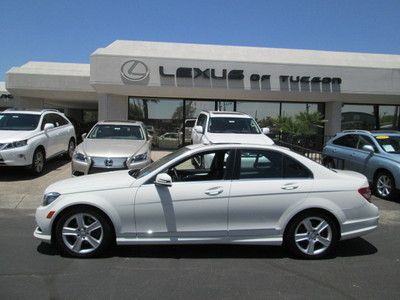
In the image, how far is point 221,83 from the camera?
57.9 feet

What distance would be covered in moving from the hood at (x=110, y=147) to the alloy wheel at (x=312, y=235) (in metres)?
5.25

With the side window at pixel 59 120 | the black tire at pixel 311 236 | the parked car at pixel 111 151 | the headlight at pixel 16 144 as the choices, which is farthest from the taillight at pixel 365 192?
the side window at pixel 59 120

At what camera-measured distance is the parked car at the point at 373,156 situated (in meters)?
9.98

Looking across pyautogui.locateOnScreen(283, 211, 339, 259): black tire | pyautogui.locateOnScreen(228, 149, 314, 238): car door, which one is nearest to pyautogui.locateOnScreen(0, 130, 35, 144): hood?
pyautogui.locateOnScreen(228, 149, 314, 238): car door

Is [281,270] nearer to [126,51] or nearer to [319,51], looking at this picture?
[126,51]

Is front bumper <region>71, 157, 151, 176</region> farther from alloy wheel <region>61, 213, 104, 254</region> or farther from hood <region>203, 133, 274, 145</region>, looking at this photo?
alloy wheel <region>61, 213, 104, 254</region>

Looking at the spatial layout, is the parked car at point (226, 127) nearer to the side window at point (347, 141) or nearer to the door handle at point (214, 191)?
the side window at point (347, 141)

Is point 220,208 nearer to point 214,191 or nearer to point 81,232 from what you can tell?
point 214,191

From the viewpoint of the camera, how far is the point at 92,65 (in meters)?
17.2

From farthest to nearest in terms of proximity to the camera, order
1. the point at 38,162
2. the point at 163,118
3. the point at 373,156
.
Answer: the point at 163,118 → the point at 38,162 → the point at 373,156

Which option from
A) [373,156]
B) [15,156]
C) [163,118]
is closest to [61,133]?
[15,156]

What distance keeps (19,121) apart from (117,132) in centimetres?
289

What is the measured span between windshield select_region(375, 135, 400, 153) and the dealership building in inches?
295

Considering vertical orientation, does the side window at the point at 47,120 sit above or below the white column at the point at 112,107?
below
